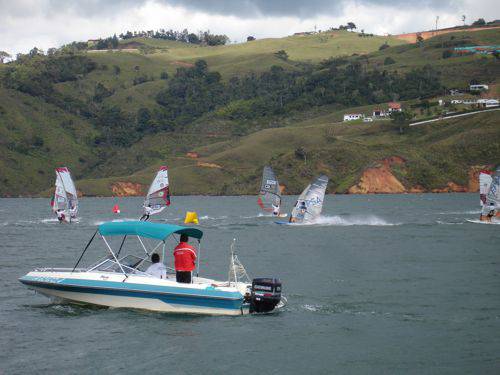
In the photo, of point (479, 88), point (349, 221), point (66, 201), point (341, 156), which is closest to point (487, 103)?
point (479, 88)

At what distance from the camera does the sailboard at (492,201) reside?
242 feet

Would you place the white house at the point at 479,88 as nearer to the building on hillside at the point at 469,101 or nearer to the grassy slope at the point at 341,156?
the building on hillside at the point at 469,101

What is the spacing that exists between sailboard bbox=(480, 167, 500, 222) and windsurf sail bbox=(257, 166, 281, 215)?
766 inches

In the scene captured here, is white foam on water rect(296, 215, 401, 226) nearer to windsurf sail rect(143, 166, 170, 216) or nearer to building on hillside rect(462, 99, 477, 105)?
windsurf sail rect(143, 166, 170, 216)

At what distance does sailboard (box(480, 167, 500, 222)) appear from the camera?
73.9 meters

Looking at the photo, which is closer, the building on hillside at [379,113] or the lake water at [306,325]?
the lake water at [306,325]

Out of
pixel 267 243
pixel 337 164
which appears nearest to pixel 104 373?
pixel 267 243

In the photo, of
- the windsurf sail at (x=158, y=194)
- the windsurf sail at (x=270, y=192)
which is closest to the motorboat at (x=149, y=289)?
the windsurf sail at (x=158, y=194)

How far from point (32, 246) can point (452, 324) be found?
3544 cm

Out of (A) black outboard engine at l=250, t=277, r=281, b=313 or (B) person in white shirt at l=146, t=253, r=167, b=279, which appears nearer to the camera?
(A) black outboard engine at l=250, t=277, r=281, b=313

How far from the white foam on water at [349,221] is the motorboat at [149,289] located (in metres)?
45.6

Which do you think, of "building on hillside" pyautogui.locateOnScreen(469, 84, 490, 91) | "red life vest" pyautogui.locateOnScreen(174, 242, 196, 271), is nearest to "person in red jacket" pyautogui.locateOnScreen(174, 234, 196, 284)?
"red life vest" pyautogui.locateOnScreen(174, 242, 196, 271)

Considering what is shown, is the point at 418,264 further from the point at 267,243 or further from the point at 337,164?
the point at 337,164

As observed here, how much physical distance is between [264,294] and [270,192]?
184 feet
